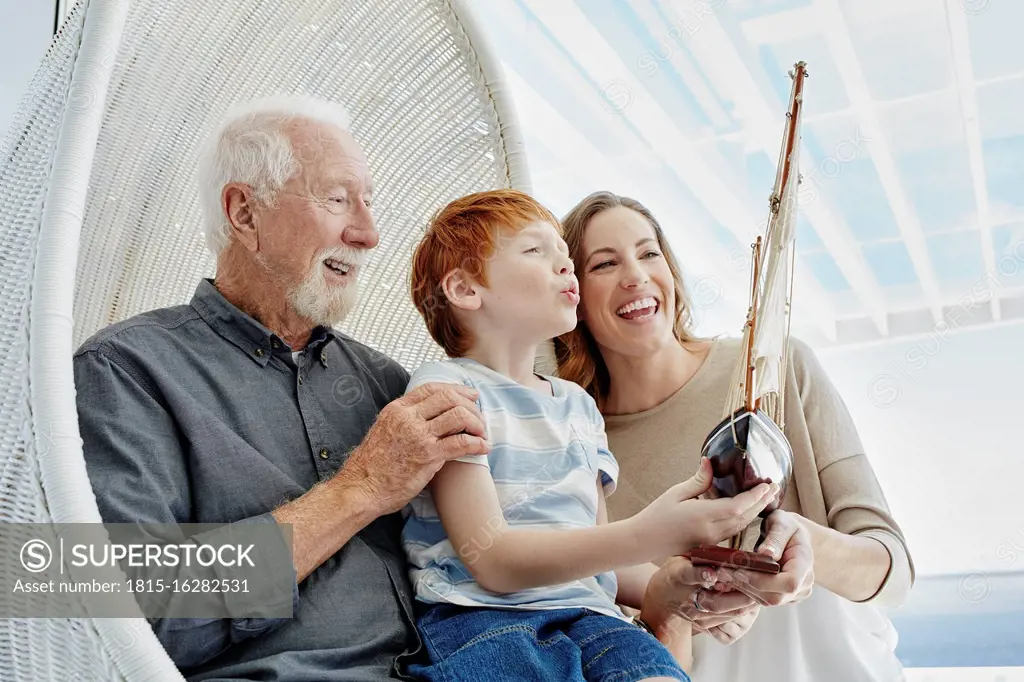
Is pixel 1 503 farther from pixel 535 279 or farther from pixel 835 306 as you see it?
pixel 835 306

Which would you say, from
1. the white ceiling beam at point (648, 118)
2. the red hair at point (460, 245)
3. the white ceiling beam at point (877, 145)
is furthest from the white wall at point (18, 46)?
the white ceiling beam at point (877, 145)

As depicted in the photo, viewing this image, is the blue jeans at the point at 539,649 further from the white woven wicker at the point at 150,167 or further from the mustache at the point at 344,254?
the mustache at the point at 344,254

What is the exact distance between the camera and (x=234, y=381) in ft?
3.72

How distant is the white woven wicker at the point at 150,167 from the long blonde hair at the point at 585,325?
0.18 m

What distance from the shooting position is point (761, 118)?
499 cm

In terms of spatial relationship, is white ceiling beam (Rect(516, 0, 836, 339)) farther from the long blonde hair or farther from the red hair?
the red hair

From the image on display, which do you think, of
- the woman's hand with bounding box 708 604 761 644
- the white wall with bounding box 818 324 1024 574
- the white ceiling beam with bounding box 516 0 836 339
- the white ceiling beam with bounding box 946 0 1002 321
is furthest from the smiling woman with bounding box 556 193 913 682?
the white wall with bounding box 818 324 1024 574

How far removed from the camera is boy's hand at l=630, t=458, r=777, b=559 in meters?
0.87

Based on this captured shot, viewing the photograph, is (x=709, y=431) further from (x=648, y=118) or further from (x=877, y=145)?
(x=877, y=145)

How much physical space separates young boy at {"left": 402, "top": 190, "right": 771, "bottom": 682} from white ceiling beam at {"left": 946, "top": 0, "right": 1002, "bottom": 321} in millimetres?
3833

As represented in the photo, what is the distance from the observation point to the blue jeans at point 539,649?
948 mm

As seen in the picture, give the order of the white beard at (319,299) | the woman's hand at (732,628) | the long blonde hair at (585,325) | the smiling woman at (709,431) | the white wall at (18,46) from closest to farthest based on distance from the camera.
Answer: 1. the woman's hand at (732,628)
2. the white beard at (319,299)
3. the smiling woman at (709,431)
4. the long blonde hair at (585,325)
5. the white wall at (18,46)

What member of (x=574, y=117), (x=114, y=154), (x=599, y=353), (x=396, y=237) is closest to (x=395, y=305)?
(x=396, y=237)

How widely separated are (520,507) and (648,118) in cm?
438
